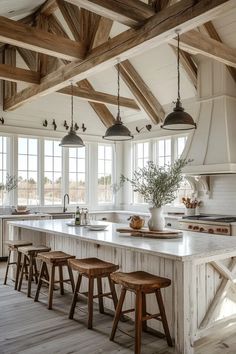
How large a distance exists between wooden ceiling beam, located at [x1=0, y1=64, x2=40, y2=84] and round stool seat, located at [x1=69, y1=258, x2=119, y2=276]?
11.2ft

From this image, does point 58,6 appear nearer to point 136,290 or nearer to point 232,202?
point 232,202

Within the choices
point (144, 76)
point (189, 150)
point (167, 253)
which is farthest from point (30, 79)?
point (167, 253)

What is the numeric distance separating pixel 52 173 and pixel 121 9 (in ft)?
15.8

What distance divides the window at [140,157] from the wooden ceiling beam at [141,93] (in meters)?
0.85

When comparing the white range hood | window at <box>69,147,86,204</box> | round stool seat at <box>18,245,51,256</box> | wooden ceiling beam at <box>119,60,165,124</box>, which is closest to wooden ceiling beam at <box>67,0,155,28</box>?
the white range hood

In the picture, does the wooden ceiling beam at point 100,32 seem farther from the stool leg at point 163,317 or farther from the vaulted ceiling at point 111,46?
the stool leg at point 163,317

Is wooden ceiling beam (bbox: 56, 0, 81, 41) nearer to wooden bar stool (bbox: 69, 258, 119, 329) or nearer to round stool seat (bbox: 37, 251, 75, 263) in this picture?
round stool seat (bbox: 37, 251, 75, 263)

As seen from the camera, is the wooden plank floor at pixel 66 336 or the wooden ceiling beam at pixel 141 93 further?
the wooden ceiling beam at pixel 141 93

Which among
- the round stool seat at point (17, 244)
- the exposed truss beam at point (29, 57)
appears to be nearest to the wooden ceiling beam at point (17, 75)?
the exposed truss beam at point (29, 57)

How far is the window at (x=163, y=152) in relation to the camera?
25.0 ft

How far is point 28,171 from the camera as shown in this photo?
7602 mm

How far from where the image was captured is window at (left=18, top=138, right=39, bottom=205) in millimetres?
7508

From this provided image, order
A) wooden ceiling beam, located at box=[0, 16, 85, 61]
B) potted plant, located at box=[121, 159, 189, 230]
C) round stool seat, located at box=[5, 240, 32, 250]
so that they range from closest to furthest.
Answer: potted plant, located at box=[121, 159, 189, 230], wooden ceiling beam, located at box=[0, 16, 85, 61], round stool seat, located at box=[5, 240, 32, 250]

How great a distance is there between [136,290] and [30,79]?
430 cm
